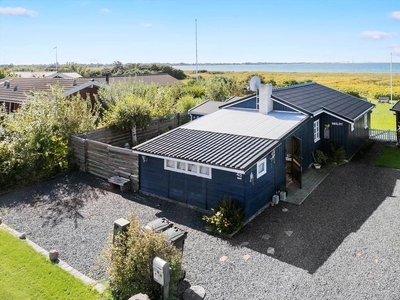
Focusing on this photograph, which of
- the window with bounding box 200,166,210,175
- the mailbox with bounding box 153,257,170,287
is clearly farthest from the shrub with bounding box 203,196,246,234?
the mailbox with bounding box 153,257,170,287

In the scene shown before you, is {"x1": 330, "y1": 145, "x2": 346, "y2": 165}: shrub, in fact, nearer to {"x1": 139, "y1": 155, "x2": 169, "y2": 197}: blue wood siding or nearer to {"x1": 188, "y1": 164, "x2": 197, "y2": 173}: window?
{"x1": 188, "y1": 164, "x2": 197, "y2": 173}: window

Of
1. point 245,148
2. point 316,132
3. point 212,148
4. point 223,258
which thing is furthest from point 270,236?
point 316,132

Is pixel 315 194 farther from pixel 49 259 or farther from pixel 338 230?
pixel 49 259

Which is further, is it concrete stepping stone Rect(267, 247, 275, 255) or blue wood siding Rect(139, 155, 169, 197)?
blue wood siding Rect(139, 155, 169, 197)

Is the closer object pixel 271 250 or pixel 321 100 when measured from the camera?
pixel 271 250

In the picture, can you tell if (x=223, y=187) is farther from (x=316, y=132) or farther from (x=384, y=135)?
(x=384, y=135)

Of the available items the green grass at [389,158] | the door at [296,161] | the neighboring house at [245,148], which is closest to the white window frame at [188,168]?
the neighboring house at [245,148]

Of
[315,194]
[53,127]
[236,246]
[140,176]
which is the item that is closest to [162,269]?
[236,246]
